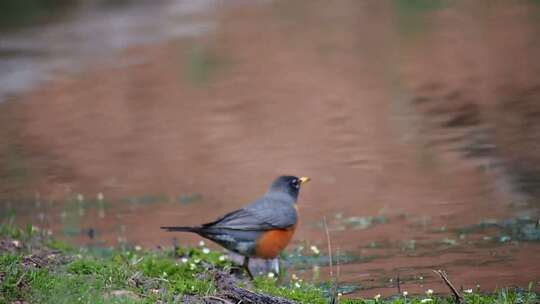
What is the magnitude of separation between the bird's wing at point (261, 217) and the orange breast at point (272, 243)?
0.05 m

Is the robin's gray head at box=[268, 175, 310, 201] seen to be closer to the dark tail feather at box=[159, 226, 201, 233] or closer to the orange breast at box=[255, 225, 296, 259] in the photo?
the orange breast at box=[255, 225, 296, 259]

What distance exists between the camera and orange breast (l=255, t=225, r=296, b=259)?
28.9 ft

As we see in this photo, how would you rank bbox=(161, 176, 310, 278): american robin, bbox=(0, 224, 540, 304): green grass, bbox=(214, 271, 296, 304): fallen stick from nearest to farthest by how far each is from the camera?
bbox=(0, 224, 540, 304): green grass → bbox=(214, 271, 296, 304): fallen stick → bbox=(161, 176, 310, 278): american robin

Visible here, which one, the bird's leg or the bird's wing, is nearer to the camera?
the bird's leg

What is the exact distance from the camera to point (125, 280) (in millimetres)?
6660

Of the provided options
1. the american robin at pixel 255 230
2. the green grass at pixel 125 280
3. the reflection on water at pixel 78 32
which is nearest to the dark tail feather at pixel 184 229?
the american robin at pixel 255 230

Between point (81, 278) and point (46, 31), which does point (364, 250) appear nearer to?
point (81, 278)

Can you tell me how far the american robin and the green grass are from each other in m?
0.19

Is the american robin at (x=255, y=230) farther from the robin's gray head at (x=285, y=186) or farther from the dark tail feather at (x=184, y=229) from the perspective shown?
the robin's gray head at (x=285, y=186)

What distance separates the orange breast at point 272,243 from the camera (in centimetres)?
881

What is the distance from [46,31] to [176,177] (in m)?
10.9

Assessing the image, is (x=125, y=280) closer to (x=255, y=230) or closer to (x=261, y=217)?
(x=255, y=230)

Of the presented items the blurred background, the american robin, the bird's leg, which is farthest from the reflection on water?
the bird's leg

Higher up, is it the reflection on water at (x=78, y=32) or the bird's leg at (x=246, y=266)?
the reflection on water at (x=78, y=32)
